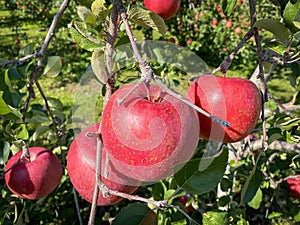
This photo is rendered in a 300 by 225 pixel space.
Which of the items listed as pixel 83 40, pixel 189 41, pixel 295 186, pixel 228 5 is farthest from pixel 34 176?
pixel 189 41

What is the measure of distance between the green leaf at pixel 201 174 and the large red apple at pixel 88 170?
0.12 meters

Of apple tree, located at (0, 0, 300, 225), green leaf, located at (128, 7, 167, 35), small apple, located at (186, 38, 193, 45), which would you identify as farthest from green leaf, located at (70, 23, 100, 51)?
small apple, located at (186, 38, 193, 45)

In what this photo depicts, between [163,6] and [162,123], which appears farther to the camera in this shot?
[163,6]

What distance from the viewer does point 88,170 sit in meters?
0.87

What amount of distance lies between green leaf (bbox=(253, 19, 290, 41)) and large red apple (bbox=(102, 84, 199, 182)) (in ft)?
0.94

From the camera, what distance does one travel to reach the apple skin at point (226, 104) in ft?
2.56

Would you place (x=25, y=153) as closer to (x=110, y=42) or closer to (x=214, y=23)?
(x=110, y=42)

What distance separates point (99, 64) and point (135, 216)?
35 centimetres

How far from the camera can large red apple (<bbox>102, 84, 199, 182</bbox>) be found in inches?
24.4

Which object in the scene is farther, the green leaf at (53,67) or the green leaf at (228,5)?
the green leaf at (53,67)

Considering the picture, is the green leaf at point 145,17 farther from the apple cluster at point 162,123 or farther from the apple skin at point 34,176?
the apple skin at point 34,176

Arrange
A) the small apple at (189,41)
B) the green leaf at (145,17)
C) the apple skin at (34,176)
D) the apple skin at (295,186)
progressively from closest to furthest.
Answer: the green leaf at (145,17)
the apple skin at (34,176)
the apple skin at (295,186)
the small apple at (189,41)

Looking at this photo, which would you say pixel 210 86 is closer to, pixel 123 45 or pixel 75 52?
pixel 123 45

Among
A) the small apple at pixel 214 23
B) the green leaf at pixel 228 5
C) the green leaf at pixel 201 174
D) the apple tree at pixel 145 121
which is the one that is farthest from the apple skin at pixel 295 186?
the small apple at pixel 214 23
